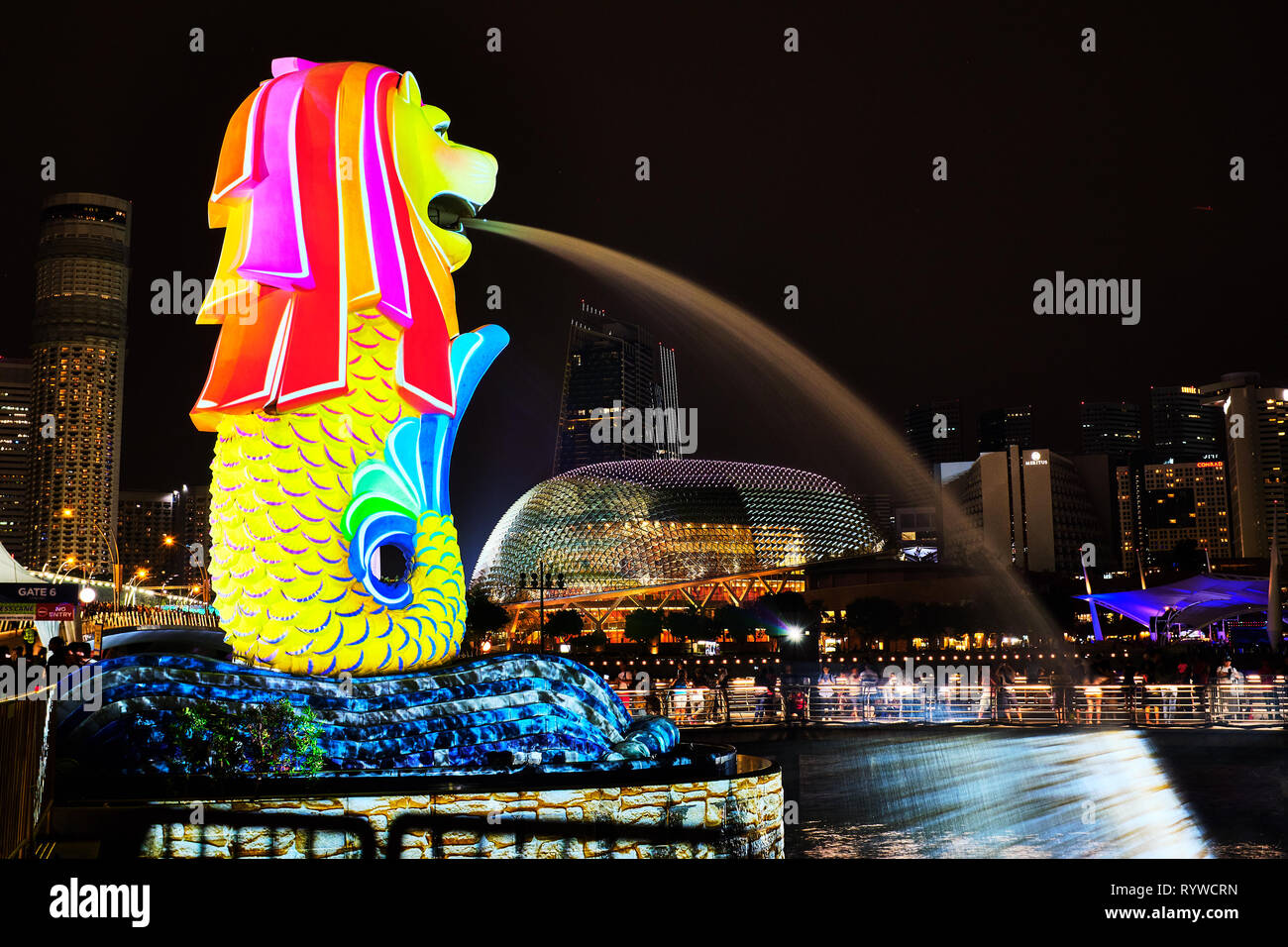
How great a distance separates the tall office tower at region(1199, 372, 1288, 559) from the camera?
4931 inches

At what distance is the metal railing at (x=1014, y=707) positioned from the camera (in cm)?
2170

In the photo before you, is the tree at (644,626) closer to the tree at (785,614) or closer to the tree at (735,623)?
the tree at (735,623)

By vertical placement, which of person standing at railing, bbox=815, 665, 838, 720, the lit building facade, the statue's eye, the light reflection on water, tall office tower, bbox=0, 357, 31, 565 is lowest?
the light reflection on water

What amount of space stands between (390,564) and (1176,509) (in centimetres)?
15452

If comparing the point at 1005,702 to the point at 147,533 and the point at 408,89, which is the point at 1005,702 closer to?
the point at 408,89

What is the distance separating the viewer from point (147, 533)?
4993 inches

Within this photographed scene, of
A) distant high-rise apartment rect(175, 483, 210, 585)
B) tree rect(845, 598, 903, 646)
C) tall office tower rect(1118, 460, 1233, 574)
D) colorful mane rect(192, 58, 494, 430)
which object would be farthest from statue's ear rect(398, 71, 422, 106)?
tall office tower rect(1118, 460, 1233, 574)

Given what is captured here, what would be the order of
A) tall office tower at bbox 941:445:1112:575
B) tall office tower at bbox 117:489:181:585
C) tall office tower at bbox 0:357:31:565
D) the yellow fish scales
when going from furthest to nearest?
tall office tower at bbox 0:357:31:565 → tall office tower at bbox 117:489:181:585 → tall office tower at bbox 941:445:1112:575 → the yellow fish scales

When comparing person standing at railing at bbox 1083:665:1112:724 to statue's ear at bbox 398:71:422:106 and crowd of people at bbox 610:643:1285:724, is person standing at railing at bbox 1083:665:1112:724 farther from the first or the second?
statue's ear at bbox 398:71:422:106

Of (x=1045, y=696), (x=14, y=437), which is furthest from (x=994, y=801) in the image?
(x=14, y=437)

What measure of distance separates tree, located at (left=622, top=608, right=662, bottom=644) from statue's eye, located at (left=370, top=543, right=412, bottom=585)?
169ft

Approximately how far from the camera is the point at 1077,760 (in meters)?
17.8

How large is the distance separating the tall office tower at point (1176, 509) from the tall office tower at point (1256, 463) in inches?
623

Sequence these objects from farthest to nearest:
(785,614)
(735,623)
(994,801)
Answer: (735,623) < (785,614) < (994,801)
